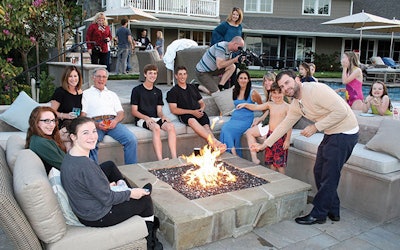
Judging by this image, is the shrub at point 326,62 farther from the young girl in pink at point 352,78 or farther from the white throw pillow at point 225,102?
the white throw pillow at point 225,102

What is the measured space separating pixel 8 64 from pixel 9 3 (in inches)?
42.4

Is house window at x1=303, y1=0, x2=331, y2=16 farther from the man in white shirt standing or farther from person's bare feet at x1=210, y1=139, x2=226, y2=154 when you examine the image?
the man in white shirt standing

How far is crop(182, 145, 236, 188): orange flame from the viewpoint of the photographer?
391cm

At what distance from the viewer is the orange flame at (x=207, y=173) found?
154 inches

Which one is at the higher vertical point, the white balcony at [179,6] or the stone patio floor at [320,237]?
the white balcony at [179,6]

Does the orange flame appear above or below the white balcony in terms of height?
below

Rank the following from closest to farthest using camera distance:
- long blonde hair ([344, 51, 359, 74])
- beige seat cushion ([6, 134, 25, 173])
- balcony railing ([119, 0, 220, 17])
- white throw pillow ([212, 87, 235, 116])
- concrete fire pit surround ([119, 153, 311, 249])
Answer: beige seat cushion ([6, 134, 25, 173])
concrete fire pit surround ([119, 153, 311, 249])
long blonde hair ([344, 51, 359, 74])
white throw pillow ([212, 87, 235, 116])
balcony railing ([119, 0, 220, 17])

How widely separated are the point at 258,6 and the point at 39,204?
23.2 m

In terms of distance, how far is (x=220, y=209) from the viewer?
3244 mm

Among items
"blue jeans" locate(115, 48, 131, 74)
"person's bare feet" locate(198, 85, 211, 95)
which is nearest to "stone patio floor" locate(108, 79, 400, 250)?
"person's bare feet" locate(198, 85, 211, 95)

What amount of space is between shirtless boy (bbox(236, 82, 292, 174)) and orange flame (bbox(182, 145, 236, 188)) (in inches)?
28.0

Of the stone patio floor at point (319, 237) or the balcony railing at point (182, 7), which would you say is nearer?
the stone patio floor at point (319, 237)

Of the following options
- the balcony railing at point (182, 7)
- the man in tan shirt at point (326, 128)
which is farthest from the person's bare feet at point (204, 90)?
the balcony railing at point (182, 7)

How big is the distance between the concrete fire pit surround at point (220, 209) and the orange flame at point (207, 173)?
1.11 feet
